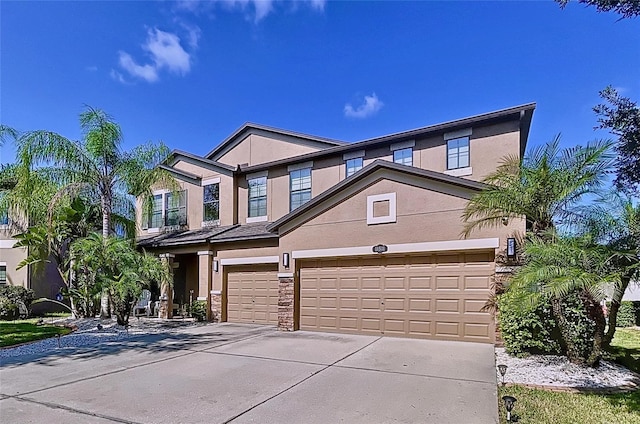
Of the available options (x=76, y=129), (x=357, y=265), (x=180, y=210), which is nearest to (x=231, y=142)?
(x=180, y=210)

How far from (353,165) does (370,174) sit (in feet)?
13.1

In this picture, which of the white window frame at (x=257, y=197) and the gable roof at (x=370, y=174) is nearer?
the gable roof at (x=370, y=174)

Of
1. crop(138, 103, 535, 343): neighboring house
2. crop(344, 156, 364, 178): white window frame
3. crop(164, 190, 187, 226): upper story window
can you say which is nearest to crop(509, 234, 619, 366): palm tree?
crop(138, 103, 535, 343): neighboring house

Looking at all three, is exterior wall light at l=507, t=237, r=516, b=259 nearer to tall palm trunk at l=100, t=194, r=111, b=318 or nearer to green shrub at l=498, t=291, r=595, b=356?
green shrub at l=498, t=291, r=595, b=356

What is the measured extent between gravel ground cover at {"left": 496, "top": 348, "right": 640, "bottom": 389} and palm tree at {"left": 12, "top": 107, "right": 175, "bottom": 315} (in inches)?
553

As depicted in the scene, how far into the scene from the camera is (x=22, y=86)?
14.1 metres

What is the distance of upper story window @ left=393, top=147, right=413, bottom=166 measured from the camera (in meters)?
15.0

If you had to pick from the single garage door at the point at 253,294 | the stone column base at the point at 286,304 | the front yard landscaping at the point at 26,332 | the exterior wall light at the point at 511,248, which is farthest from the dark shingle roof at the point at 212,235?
the exterior wall light at the point at 511,248

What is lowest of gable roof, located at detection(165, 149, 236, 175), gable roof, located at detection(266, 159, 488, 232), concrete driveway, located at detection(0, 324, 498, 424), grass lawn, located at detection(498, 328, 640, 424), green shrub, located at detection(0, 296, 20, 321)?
green shrub, located at detection(0, 296, 20, 321)

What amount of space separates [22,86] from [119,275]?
7.42m

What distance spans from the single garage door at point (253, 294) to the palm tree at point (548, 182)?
843cm

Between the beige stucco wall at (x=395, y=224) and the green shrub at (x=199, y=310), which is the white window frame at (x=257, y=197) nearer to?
the green shrub at (x=199, y=310)

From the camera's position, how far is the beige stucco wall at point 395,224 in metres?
10.9

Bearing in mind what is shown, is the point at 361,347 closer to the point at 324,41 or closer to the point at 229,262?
the point at 229,262
